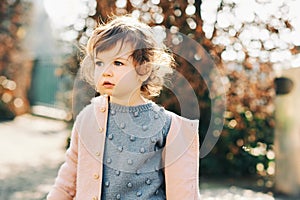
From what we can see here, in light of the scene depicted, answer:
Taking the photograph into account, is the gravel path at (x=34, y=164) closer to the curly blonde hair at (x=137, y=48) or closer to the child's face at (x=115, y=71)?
the curly blonde hair at (x=137, y=48)

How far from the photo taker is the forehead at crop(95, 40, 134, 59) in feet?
7.61

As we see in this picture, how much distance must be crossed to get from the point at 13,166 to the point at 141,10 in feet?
7.87

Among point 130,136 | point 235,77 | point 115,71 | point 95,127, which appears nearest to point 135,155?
point 130,136

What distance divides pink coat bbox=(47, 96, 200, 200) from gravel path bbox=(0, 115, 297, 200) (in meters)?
2.71

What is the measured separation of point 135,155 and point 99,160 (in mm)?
A: 144

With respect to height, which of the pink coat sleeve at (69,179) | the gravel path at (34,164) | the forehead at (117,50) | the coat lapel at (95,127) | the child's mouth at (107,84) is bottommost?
the gravel path at (34,164)

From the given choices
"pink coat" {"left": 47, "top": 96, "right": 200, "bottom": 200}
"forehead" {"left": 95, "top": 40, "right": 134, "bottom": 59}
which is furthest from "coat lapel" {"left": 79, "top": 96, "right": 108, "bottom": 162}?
"forehead" {"left": 95, "top": 40, "right": 134, "bottom": 59}

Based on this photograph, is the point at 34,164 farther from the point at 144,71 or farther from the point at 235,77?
the point at 144,71

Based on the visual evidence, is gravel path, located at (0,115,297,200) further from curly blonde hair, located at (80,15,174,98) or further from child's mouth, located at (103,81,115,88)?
child's mouth, located at (103,81,115,88)

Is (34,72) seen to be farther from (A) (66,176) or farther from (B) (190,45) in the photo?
(A) (66,176)

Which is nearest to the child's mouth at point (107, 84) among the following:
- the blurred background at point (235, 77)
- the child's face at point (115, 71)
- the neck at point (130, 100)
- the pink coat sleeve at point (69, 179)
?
the child's face at point (115, 71)

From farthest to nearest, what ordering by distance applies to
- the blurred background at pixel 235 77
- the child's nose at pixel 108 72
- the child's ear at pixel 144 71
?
the blurred background at pixel 235 77 → the child's ear at pixel 144 71 → the child's nose at pixel 108 72

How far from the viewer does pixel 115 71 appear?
230cm

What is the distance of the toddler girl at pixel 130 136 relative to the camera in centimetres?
233
